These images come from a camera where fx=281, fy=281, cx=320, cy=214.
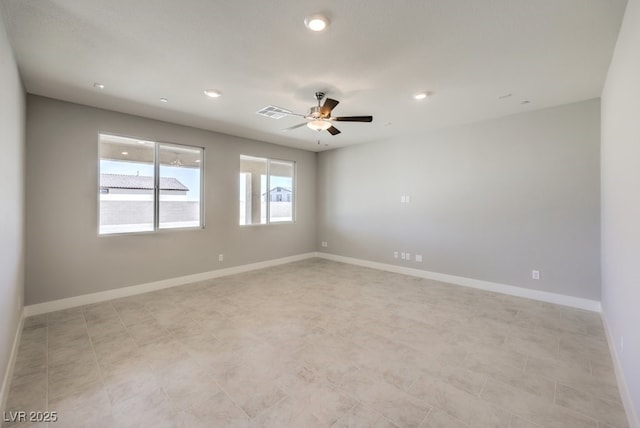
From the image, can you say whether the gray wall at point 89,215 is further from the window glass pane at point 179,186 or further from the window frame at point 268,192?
the window frame at point 268,192

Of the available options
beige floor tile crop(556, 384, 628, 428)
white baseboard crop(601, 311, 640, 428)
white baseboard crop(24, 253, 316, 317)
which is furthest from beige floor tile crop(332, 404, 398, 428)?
white baseboard crop(24, 253, 316, 317)

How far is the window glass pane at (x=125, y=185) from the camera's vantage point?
409 centimetres

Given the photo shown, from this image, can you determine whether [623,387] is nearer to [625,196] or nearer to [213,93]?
[625,196]

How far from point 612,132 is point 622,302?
1.67 metres

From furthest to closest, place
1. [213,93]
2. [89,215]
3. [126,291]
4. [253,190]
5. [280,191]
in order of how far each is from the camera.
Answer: [280,191] < [253,190] < [126,291] < [89,215] < [213,93]

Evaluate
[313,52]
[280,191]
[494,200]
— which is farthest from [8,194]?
[494,200]

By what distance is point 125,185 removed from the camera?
4246mm

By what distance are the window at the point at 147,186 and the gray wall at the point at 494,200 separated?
11.2 feet

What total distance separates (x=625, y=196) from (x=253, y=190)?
5.46 meters

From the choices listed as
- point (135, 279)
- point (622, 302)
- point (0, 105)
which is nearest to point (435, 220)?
point (622, 302)

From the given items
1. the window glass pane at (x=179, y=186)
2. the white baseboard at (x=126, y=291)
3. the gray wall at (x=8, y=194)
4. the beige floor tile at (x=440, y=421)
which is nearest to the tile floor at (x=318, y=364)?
the beige floor tile at (x=440, y=421)

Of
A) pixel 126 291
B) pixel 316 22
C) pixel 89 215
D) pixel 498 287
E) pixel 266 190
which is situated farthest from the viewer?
pixel 266 190

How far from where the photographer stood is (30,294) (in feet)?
11.5

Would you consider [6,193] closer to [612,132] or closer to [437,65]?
[437,65]
